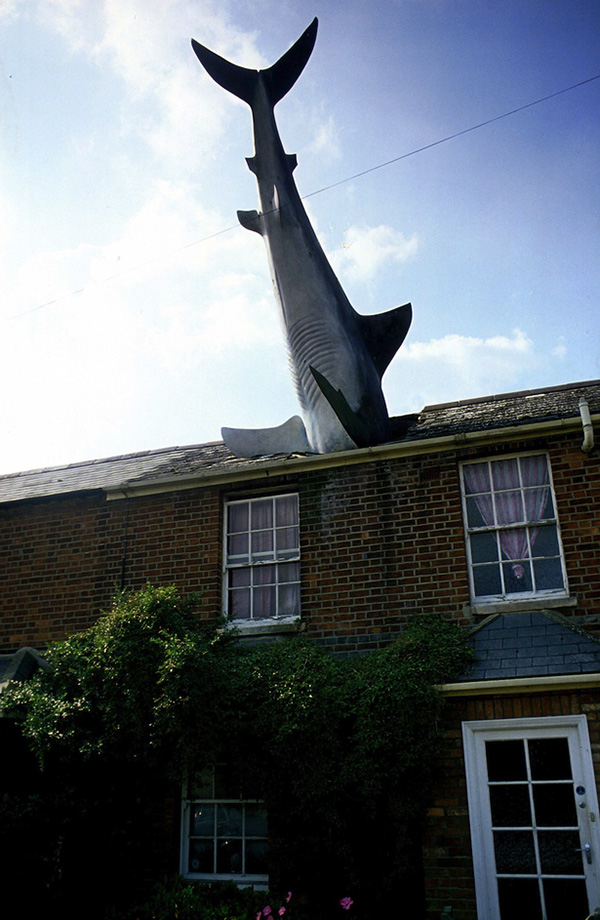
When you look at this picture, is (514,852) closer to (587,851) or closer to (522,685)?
(587,851)

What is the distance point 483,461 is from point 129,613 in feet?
13.9

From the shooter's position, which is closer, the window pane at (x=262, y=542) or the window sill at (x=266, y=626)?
the window sill at (x=266, y=626)

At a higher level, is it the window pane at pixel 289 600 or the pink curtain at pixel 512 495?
the pink curtain at pixel 512 495

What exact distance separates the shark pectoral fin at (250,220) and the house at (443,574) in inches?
129

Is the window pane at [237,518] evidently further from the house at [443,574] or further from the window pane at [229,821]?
the window pane at [229,821]

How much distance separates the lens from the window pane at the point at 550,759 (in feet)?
25.6

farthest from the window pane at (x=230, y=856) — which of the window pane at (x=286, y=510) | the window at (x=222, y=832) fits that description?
the window pane at (x=286, y=510)

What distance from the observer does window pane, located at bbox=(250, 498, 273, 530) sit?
10.5 m

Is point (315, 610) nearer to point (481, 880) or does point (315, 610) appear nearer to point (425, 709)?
point (425, 709)

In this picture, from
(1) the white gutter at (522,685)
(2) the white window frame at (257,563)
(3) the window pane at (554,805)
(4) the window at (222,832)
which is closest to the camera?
(3) the window pane at (554,805)

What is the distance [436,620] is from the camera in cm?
894

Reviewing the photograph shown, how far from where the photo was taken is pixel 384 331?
483 inches

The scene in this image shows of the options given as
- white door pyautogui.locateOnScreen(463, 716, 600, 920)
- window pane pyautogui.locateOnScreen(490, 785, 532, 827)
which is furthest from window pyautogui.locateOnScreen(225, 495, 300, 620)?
window pane pyautogui.locateOnScreen(490, 785, 532, 827)

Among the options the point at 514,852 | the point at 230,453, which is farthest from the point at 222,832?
the point at 230,453
